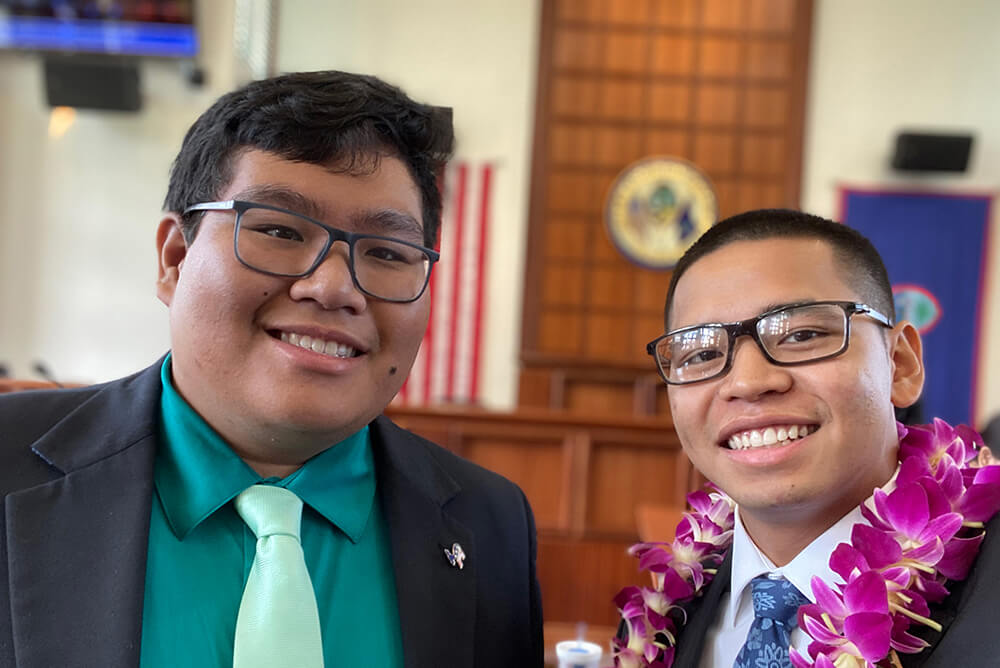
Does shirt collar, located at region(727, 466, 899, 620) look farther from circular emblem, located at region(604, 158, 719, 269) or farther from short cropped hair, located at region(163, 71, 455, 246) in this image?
circular emblem, located at region(604, 158, 719, 269)

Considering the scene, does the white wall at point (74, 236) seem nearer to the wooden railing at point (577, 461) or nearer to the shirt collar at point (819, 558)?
the wooden railing at point (577, 461)

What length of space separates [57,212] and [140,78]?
133 cm

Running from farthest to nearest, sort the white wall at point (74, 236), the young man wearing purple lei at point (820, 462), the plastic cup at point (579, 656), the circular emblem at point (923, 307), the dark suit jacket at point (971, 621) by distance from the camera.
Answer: the white wall at point (74, 236), the circular emblem at point (923, 307), the plastic cup at point (579, 656), the young man wearing purple lei at point (820, 462), the dark suit jacket at point (971, 621)

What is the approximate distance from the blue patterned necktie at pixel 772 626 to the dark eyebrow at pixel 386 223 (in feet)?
2.52

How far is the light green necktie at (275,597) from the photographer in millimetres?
1206

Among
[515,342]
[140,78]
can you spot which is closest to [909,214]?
[515,342]

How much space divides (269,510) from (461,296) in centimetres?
684

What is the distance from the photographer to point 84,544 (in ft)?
4.02

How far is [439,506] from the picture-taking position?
154cm

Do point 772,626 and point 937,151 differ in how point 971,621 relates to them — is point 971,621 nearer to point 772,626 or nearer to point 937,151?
point 772,626

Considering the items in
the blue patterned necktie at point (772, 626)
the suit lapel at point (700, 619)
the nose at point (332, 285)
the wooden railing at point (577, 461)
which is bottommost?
the wooden railing at point (577, 461)

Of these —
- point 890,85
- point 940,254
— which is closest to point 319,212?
point 940,254

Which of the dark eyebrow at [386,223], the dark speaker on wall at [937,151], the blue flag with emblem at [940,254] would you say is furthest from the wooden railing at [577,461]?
the dark speaker on wall at [937,151]

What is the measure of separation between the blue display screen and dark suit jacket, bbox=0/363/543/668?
20.5ft
